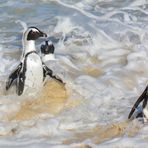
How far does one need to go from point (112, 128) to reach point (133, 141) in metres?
0.50

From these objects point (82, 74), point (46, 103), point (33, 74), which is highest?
point (33, 74)

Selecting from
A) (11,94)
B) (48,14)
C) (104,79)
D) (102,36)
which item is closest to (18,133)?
(11,94)

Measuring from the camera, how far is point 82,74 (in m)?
7.32

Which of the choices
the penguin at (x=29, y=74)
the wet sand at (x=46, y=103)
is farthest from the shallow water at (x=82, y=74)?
the penguin at (x=29, y=74)

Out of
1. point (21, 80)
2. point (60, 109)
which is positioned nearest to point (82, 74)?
point (21, 80)

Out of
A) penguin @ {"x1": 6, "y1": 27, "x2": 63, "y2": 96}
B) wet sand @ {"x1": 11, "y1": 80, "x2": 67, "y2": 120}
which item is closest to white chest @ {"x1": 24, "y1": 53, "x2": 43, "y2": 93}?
penguin @ {"x1": 6, "y1": 27, "x2": 63, "y2": 96}

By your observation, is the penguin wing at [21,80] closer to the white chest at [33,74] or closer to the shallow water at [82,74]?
the white chest at [33,74]

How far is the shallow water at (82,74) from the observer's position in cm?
508

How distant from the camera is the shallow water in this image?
508 centimetres

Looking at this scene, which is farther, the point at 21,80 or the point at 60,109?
the point at 21,80

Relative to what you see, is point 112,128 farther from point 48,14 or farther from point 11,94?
point 48,14

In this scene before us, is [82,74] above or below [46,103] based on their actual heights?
below

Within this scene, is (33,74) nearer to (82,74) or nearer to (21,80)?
(21,80)

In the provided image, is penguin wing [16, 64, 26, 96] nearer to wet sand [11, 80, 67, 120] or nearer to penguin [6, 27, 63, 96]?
penguin [6, 27, 63, 96]
